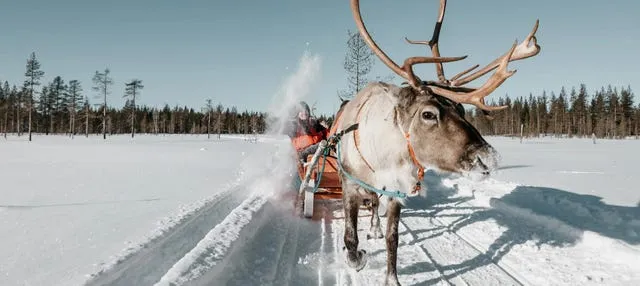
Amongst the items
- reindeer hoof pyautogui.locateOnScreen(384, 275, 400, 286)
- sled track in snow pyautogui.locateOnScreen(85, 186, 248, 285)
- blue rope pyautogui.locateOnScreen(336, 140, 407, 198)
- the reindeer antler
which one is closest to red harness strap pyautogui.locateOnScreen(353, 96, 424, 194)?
blue rope pyautogui.locateOnScreen(336, 140, 407, 198)

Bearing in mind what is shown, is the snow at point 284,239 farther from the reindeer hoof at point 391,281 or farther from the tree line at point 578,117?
the tree line at point 578,117

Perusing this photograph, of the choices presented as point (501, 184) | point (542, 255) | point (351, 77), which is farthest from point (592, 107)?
point (542, 255)

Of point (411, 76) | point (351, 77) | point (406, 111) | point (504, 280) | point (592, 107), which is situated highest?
point (592, 107)

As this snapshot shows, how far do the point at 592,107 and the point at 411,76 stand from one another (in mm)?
116904

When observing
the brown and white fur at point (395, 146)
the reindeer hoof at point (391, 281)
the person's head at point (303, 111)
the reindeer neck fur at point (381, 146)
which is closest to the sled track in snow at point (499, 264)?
the reindeer hoof at point (391, 281)

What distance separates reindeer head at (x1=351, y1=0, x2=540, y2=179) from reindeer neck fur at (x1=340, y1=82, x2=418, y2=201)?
11 centimetres

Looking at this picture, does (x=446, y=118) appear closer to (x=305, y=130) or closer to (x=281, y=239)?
(x=281, y=239)

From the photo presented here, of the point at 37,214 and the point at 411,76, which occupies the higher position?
the point at 411,76

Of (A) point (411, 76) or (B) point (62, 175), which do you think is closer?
(A) point (411, 76)

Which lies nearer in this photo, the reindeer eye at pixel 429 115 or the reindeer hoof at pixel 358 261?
the reindeer eye at pixel 429 115

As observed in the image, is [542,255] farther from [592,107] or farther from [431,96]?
[592,107]

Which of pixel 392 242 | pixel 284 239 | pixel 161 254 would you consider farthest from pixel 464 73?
pixel 161 254

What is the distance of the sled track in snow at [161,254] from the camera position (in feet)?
11.0

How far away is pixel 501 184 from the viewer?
1026 cm
